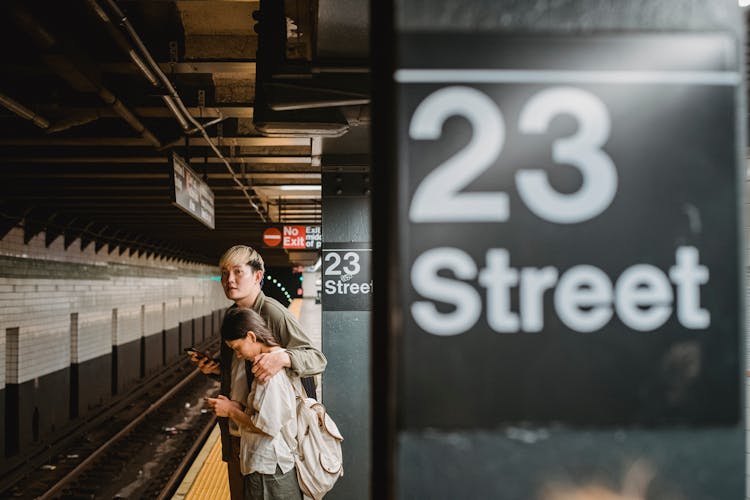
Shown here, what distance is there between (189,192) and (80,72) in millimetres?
1854

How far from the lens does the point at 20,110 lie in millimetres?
4602

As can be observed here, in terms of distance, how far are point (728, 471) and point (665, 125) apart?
0.75 metres

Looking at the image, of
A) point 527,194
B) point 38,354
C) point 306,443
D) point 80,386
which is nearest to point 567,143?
point 527,194

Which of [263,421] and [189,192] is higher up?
[189,192]

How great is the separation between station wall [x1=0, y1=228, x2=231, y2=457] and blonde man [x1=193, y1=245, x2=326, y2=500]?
7481 millimetres

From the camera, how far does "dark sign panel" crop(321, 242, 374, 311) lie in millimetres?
6109

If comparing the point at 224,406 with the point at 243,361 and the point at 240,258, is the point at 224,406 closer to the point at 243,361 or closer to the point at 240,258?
the point at 243,361

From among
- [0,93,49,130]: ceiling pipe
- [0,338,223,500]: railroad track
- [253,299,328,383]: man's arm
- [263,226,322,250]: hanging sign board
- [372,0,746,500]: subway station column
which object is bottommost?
[0,338,223,500]: railroad track

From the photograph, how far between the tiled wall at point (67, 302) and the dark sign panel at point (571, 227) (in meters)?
9.84

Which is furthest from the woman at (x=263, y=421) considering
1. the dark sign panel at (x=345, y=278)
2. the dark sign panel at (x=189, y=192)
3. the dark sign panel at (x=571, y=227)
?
the dark sign panel at (x=345, y=278)

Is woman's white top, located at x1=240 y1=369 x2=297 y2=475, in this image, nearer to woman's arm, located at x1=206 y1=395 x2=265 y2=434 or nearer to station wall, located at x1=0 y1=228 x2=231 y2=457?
woman's arm, located at x1=206 y1=395 x2=265 y2=434

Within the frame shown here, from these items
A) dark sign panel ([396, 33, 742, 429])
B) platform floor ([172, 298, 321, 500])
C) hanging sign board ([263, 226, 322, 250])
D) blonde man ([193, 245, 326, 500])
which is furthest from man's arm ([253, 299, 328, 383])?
hanging sign board ([263, 226, 322, 250])

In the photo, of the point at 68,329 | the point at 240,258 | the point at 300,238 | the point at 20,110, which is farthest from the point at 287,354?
the point at 68,329

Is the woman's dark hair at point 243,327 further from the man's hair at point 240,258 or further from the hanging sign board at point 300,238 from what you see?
the hanging sign board at point 300,238
